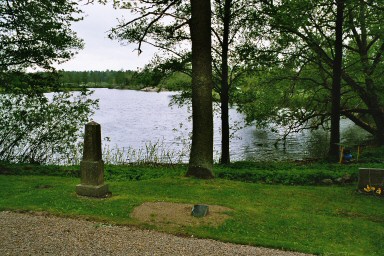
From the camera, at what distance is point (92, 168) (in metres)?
10.9

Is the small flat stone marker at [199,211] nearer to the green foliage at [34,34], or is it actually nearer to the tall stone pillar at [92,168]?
the tall stone pillar at [92,168]

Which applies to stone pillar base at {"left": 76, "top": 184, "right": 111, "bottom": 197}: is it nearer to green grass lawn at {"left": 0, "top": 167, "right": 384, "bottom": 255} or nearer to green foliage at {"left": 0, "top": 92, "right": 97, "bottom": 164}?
green grass lawn at {"left": 0, "top": 167, "right": 384, "bottom": 255}

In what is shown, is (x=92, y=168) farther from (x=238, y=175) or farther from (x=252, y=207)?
(x=238, y=175)

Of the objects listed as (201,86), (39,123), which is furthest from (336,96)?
(39,123)

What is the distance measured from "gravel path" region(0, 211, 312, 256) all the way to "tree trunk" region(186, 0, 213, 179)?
5397 mm

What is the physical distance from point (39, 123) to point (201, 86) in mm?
9864

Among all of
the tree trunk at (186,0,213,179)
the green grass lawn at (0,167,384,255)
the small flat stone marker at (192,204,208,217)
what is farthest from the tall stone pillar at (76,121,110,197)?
the tree trunk at (186,0,213,179)

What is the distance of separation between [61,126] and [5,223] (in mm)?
11381

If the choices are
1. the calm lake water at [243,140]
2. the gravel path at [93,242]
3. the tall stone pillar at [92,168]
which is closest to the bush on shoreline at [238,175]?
the tall stone pillar at [92,168]

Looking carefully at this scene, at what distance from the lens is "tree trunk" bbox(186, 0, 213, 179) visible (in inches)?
506

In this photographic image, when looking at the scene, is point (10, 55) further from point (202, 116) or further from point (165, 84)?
point (202, 116)

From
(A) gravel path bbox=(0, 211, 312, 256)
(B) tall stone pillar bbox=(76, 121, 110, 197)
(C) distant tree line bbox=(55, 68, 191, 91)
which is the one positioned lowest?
(A) gravel path bbox=(0, 211, 312, 256)

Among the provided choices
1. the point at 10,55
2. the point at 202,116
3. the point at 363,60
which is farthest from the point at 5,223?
the point at 363,60

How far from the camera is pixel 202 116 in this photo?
42.9ft
